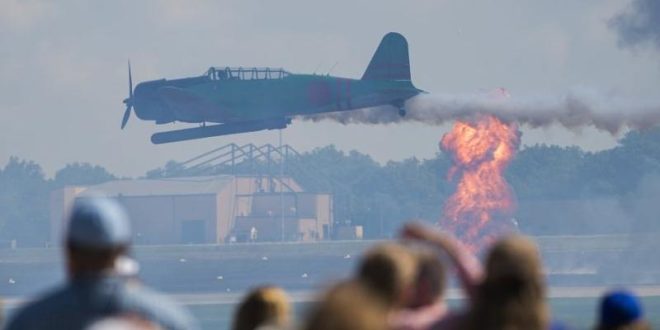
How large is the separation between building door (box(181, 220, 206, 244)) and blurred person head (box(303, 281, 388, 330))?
139893 mm

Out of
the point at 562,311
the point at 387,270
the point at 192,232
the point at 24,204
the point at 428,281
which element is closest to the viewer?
the point at 387,270

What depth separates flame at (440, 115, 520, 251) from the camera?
91188 millimetres

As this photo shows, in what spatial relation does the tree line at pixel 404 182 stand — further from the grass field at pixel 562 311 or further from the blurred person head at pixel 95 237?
the blurred person head at pixel 95 237

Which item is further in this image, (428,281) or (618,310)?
(428,281)

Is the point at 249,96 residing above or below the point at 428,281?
above

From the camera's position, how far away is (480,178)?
97.4m

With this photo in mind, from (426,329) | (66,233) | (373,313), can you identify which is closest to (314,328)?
(373,313)

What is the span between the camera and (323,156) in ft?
632

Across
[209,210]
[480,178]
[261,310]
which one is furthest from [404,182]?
[261,310]

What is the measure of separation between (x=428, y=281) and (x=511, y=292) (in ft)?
5.63

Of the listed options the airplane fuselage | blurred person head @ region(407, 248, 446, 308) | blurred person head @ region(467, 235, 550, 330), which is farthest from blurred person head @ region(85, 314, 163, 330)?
the airplane fuselage

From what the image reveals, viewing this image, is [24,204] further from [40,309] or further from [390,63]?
[40,309]

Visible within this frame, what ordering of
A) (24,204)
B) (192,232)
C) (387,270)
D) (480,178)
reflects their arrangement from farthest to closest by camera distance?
(24,204) < (192,232) < (480,178) < (387,270)

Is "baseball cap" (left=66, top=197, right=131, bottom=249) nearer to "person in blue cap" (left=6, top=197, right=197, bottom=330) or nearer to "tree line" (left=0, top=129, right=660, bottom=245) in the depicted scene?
"person in blue cap" (left=6, top=197, right=197, bottom=330)
